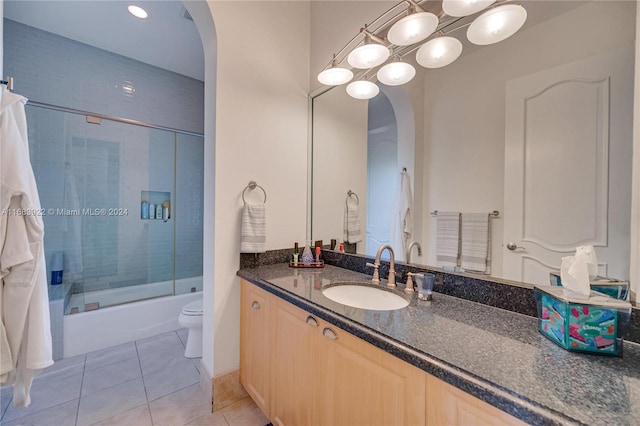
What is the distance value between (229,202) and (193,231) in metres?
1.91

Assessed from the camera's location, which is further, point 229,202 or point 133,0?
point 133,0

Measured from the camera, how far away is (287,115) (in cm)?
185

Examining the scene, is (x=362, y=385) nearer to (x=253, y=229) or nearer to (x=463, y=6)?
(x=253, y=229)

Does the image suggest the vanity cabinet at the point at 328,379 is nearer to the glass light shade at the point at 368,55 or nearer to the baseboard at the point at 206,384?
the baseboard at the point at 206,384

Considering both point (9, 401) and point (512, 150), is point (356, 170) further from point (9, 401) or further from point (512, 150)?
point (9, 401)

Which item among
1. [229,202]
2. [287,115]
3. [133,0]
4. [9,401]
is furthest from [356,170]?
[9,401]

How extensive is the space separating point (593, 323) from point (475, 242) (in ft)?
1.82

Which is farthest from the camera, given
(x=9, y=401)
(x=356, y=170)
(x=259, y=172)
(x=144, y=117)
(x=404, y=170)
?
(x=144, y=117)

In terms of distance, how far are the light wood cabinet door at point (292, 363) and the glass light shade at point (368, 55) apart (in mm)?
1296

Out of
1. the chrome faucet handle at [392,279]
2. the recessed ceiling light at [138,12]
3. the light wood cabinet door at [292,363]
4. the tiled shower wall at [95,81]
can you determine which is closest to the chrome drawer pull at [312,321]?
the light wood cabinet door at [292,363]

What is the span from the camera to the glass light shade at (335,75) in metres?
1.52

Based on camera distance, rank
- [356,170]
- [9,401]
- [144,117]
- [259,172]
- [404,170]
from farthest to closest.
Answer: [144,117] → [356,170] → [259,172] → [9,401] → [404,170]

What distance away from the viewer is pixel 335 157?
6.33 feet

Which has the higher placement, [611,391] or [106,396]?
[611,391]
